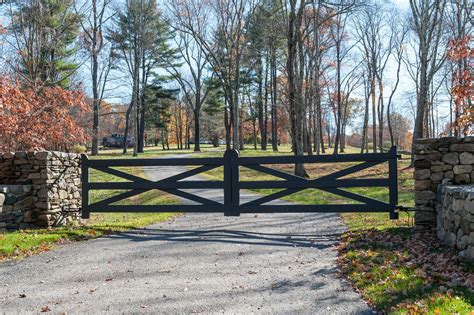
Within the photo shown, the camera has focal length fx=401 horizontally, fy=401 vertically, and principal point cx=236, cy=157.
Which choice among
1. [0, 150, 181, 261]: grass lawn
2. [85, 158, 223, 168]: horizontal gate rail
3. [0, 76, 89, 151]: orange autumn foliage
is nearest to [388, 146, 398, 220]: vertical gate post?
[85, 158, 223, 168]: horizontal gate rail

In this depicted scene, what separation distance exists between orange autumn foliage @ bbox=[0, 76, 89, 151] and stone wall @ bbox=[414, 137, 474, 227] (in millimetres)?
10712

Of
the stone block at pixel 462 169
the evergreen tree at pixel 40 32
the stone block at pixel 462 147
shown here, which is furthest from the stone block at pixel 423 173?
the evergreen tree at pixel 40 32

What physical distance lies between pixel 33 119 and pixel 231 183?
8.63 m

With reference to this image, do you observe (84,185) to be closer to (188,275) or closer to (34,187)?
(34,187)

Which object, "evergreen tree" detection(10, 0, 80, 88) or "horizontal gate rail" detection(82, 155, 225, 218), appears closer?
"horizontal gate rail" detection(82, 155, 225, 218)

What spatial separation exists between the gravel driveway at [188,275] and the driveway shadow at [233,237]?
2cm

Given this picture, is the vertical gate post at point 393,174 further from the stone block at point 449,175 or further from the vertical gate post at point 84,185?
the vertical gate post at point 84,185

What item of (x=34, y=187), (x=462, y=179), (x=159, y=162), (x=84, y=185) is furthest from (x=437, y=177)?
(x=34, y=187)

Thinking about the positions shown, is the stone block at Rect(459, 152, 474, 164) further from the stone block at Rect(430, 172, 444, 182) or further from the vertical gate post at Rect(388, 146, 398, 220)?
the vertical gate post at Rect(388, 146, 398, 220)

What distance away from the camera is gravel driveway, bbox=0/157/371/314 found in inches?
159

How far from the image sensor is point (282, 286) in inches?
180

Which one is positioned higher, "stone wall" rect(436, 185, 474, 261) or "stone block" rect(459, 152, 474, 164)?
"stone block" rect(459, 152, 474, 164)

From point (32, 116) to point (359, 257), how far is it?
11.8 metres

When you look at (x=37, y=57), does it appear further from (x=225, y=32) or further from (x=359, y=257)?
(x=359, y=257)
